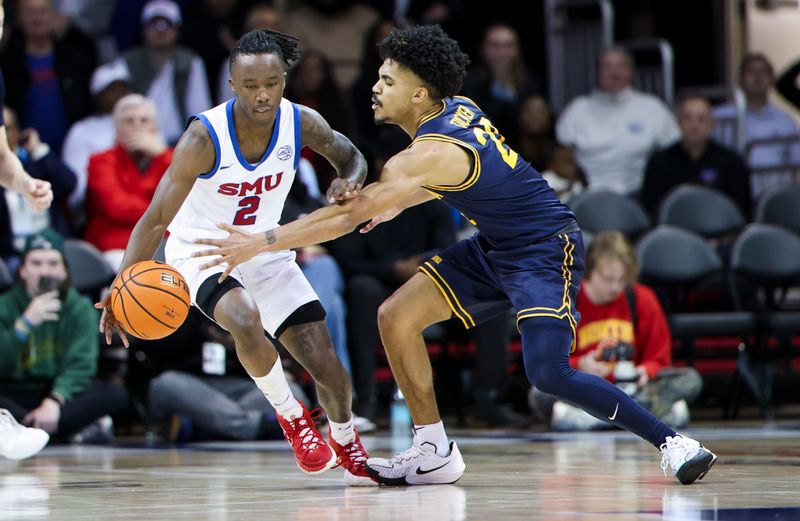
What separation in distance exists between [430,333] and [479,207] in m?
4.11

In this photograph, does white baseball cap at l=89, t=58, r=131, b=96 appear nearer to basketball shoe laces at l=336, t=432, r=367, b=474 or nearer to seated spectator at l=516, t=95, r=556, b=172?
seated spectator at l=516, t=95, r=556, b=172

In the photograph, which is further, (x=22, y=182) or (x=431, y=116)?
(x=22, y=182)

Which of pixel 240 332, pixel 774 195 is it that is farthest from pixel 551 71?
pixel 240 332

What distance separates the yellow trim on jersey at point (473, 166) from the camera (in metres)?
4.90

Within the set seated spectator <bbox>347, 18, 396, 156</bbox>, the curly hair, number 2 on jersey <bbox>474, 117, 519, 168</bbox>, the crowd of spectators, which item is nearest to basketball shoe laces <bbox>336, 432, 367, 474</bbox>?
number 2 on jersey <bbox>474, 117, 519, 168</bbox>

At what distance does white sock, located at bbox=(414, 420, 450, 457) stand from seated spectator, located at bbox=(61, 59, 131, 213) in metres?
4.79

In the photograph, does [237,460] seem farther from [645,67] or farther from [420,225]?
[645,67]

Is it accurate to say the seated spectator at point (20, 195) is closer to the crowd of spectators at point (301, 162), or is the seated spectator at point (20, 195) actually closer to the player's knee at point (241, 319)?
the crowd of spectators at point (301, 162)

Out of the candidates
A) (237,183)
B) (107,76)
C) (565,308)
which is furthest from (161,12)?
(565,308)

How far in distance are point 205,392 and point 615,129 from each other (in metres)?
4.23

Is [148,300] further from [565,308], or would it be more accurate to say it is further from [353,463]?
[565,308]

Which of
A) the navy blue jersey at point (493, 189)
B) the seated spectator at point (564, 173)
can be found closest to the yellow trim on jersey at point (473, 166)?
the navy blue jersey at point (493, 189)

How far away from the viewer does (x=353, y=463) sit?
533 centimetres

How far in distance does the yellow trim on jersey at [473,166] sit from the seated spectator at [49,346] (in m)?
3.64
